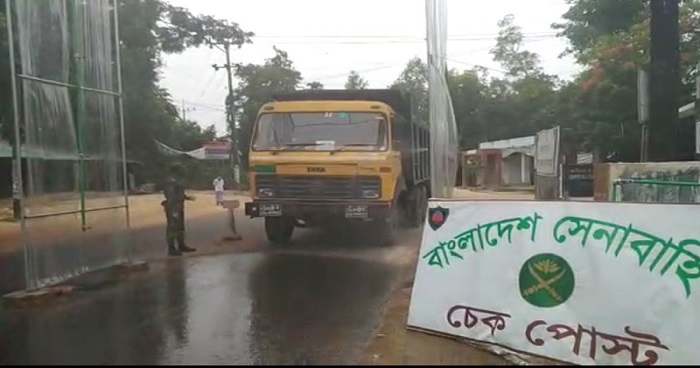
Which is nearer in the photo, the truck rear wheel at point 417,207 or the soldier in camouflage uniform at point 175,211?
the soldier in camouflage uniform at point 175,211

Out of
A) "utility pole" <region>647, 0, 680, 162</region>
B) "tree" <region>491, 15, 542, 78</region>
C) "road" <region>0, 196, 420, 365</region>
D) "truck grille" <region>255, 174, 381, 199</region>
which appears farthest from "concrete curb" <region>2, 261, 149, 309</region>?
"tree" <region>491, 15, 542, 78</region>

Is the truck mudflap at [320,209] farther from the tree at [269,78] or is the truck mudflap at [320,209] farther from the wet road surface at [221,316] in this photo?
the tree at [269,78]

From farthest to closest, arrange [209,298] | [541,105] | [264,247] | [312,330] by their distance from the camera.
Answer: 1. [541,105]
2. [264,247]
3. [209,298]
4. [312,330]

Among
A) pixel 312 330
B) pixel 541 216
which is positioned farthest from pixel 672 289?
pixel 312 330

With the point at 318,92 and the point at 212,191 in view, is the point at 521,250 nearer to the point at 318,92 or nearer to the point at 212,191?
the point at 318,92

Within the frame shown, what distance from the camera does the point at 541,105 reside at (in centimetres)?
4028

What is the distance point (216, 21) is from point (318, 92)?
13285 mm

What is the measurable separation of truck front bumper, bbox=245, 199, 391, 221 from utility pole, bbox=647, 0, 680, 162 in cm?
420

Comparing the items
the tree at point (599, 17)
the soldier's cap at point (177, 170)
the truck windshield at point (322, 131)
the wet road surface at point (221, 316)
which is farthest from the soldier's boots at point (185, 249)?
the tree at point (599, 17)

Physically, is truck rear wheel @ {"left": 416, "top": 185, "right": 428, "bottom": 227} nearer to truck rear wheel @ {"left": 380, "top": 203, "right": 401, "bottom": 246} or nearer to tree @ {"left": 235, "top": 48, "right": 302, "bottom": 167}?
truck rear wheel @ {"left": 380, "top": 203, "right": 401, "bottom": 246}

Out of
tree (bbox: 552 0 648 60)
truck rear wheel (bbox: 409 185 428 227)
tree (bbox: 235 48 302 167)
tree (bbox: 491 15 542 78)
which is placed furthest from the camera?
tree (bbox: 491 15 542 78)

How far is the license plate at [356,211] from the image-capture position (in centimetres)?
1163

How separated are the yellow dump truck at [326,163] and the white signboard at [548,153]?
94.9 inches

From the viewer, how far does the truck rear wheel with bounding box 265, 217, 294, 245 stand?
42.5ft
